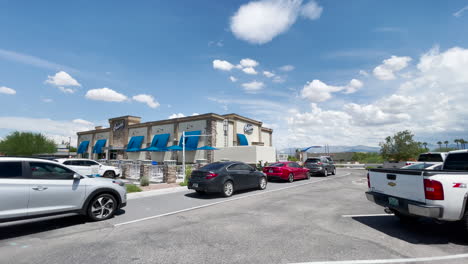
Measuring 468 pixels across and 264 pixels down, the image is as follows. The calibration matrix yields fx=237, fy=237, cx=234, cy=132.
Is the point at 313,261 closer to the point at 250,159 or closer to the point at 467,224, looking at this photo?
the point at 467,224

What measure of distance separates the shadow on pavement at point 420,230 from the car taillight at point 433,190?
983mm

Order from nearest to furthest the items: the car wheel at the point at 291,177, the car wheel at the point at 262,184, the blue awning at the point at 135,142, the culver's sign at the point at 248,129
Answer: the car wheel at the point at 262,184, the car wheel at the point at 291,177, the culver's sign at the point at 248,129, the blue awning at the point at 135,142

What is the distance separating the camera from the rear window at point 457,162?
6.17 meters

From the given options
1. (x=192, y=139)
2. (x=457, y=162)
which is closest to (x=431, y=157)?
(x=457, y=162)

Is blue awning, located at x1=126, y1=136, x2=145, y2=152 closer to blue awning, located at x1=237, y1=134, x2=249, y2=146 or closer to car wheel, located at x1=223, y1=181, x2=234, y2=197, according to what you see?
blue awning, located at x1=237, y1=134, x2=249, y2=146

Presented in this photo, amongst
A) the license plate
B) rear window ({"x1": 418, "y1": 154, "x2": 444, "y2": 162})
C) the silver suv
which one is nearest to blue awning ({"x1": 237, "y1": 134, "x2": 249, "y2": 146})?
rear window ({"x1": 418, "y1": 154, "x2": 444, "y2": 162})

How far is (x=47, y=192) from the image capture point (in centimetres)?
542

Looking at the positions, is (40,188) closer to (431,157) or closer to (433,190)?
(433,190)

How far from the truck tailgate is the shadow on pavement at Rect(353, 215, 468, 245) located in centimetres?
84

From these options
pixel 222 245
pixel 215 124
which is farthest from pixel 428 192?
pixel 215 124

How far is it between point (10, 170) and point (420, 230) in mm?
9273

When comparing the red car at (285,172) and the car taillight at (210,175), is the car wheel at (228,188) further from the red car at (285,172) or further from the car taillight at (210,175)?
the red car at (285,172)

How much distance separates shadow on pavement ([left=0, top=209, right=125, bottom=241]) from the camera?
5.34 metres

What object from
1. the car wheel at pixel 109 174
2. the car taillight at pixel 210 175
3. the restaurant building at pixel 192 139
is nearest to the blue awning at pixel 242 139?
the restaurant building at pixel 192 139
